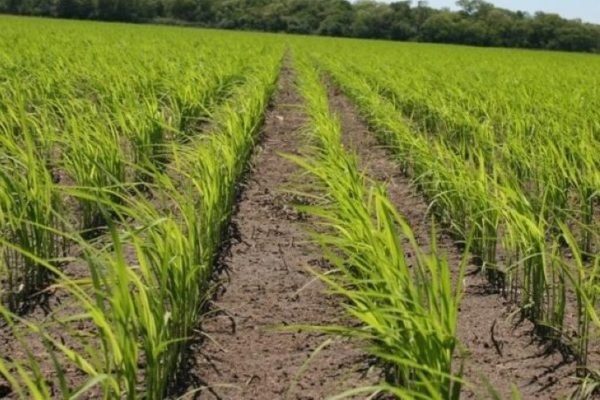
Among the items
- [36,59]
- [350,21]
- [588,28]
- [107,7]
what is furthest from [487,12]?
[36,59]

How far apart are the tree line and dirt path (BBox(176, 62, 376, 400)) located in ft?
166

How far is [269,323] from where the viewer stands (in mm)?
2625

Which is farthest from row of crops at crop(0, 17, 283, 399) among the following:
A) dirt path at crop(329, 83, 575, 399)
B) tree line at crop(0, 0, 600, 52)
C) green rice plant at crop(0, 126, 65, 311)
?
tree line at crop(0, 0, 600, 52)

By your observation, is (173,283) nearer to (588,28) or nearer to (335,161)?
(335,161)

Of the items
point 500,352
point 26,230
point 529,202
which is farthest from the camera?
point 529,202

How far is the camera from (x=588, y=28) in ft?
187

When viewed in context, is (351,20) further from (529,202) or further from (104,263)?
(104,263)

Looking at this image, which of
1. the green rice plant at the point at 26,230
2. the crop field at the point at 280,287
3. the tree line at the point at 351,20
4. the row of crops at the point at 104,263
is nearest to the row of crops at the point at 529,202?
the crop field at the point at 280,287

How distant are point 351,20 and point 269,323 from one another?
191ft

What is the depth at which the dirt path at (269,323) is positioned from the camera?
2150mm

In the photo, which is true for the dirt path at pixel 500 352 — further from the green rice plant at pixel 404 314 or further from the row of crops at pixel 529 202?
the green rice plant at pixel 404 314

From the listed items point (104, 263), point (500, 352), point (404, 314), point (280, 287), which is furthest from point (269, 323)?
point (404, 314)

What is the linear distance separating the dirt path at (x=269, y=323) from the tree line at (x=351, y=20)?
166 ft

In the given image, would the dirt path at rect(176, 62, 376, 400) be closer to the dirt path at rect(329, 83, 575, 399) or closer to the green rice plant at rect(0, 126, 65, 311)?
the dirt path at rect(329, 83, 575, 399)
